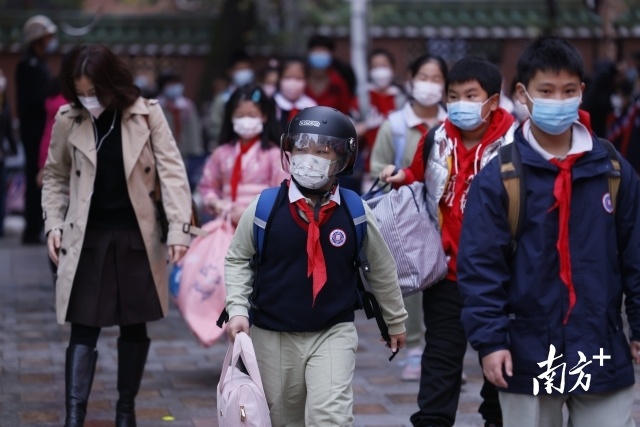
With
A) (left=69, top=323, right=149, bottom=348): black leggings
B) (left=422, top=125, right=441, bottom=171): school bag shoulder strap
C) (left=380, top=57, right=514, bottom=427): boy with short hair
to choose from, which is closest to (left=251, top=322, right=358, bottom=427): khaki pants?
(left=380, top=57, right=514, bottom=427): boy with short hair

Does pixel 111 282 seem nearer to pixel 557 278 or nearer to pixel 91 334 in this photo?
pixel 91 334

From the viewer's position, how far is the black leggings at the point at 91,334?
6.18 m

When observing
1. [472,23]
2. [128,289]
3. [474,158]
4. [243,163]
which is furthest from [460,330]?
[472,23]

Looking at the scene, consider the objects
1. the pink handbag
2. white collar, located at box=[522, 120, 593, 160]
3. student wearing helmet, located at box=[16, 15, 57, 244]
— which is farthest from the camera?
student wearing helmet, located at box=[16, 15, 57, 244]

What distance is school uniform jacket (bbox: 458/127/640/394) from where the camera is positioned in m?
4.25

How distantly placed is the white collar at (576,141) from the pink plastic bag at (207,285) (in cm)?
332

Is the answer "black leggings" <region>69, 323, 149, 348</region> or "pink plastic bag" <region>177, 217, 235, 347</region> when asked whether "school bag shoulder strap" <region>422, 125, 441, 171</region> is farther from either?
"pink plastic bag" <region>177, 217, 235, 347</region>

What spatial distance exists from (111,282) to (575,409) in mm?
2609

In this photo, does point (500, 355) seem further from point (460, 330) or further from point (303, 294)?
point (460, 330)

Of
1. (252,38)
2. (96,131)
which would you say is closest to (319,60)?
(96,131)

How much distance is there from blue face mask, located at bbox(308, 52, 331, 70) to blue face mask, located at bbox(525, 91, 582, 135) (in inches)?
290

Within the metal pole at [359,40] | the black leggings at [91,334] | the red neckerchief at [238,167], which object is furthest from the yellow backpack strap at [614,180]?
the metal pole at [359,40]

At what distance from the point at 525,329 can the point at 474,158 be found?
1.69 m

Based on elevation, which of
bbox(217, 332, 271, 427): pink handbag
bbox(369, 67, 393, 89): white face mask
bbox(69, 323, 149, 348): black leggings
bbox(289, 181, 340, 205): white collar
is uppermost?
bbox(369, 67, 393, 89): white face mask
